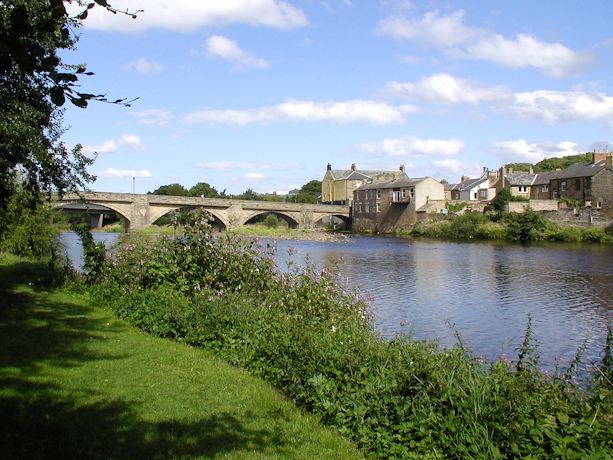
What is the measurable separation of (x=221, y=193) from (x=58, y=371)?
124317mm

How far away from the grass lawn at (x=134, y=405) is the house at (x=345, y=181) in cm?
9346

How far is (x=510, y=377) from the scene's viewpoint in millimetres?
6879

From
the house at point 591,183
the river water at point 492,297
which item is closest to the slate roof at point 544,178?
the house at point 591,183

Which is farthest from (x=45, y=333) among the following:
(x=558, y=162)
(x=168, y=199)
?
(x=558, y=162)

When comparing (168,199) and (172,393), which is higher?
(168,199)

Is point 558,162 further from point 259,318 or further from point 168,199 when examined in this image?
point 259,318

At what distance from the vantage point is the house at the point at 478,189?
8616 cm

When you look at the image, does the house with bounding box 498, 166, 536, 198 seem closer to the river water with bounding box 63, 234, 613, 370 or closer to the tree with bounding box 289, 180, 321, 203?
the river water with bounding box 63, 234, 613, 370

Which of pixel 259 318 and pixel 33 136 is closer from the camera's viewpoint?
pixel 259 318

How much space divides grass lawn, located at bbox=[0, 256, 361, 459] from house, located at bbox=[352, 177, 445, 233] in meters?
75.5

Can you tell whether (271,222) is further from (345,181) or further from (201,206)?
(201,206)

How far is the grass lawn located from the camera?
5719 millimetres

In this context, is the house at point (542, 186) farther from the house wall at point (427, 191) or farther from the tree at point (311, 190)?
the tree at point (311, 190)

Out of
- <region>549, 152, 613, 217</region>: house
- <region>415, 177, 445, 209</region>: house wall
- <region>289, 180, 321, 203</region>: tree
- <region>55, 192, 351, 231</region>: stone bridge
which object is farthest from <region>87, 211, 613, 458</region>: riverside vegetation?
<region>289, 180, 321, 203</region>: tree
